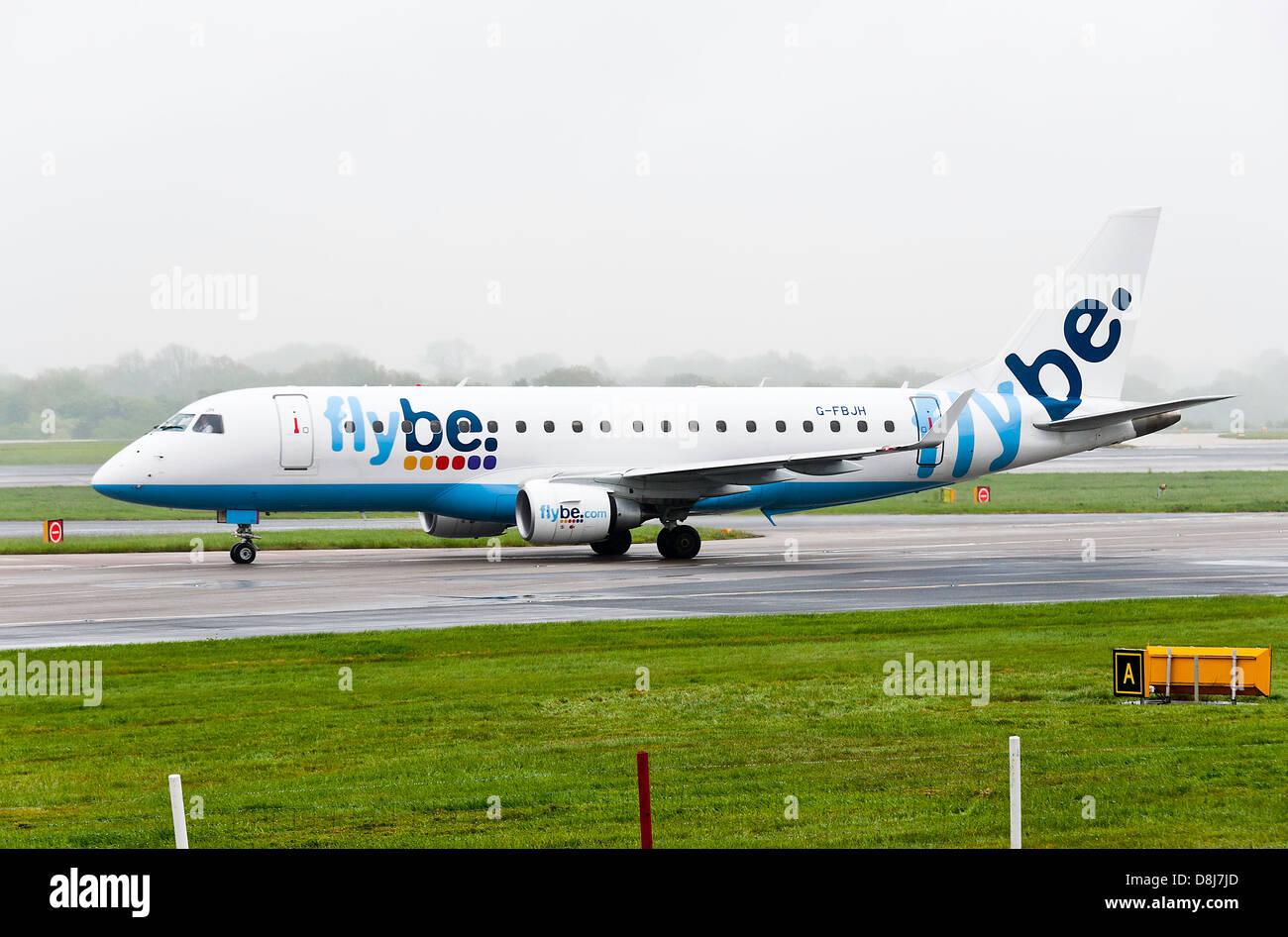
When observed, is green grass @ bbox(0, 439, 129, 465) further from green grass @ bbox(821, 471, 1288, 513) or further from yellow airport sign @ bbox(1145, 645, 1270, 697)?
yellow airport sign @ bbox(1145, 645, 1270, 697)

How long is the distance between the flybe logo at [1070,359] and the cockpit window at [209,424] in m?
22.9

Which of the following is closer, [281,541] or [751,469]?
[751,469]

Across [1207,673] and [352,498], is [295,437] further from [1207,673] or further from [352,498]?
[1207,673]

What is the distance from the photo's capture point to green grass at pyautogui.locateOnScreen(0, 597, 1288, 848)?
1152cm

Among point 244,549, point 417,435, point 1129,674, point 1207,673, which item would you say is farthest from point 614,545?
point 1207,673

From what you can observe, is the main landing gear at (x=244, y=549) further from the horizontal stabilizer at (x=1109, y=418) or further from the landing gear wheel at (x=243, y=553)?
the horizontal stabilizer at (x=1109, y=418)

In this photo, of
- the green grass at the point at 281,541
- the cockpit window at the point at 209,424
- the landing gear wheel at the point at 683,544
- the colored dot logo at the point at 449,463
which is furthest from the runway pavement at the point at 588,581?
the cockpit window at the point at 209,424

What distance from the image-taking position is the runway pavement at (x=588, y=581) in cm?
2680

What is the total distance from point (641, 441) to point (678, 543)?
308 cm

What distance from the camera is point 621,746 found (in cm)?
1497
